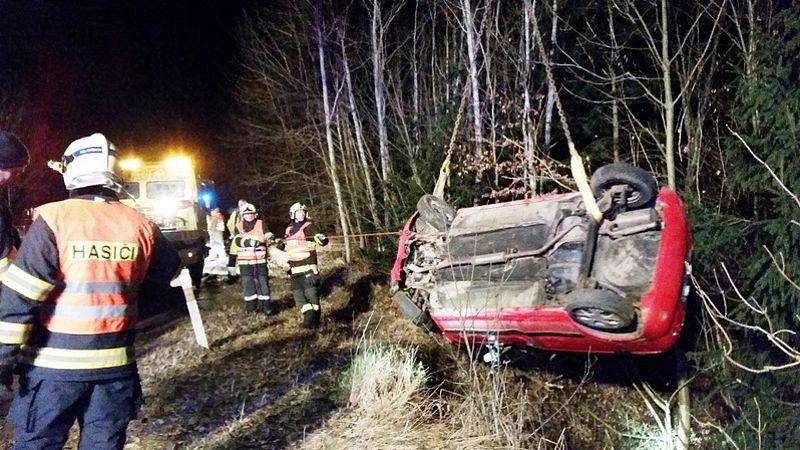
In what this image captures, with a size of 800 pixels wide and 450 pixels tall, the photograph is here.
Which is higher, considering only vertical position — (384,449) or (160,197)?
(160,197)

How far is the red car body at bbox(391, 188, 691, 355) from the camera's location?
3652mm

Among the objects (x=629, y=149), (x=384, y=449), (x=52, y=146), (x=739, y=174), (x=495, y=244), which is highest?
(x=52, y=146)

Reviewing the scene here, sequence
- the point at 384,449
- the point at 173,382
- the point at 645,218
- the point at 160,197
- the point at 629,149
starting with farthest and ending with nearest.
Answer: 1. the point at 160,197
2. the point at 629,149
3. the point at 173,382
4. the point at 645,218
5. the point at 384,449

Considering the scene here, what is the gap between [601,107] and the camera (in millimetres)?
8914

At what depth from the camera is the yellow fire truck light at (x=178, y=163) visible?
11.9 m

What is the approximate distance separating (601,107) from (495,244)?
5231 mm

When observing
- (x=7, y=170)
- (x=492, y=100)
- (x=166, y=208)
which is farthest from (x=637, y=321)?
(x=166, y=208)

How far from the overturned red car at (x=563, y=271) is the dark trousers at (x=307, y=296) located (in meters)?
2.32

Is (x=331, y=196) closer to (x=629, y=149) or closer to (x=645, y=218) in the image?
(x=629, y=149)

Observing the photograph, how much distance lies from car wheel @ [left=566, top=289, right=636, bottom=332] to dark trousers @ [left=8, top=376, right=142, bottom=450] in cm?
256

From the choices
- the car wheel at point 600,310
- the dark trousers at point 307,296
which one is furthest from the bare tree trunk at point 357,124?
the car wheel at point 600,310

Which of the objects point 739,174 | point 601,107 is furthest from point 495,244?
point 601,107

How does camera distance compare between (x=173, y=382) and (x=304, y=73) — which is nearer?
(x=173, y=382)

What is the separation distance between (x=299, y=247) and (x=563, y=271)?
396cm
